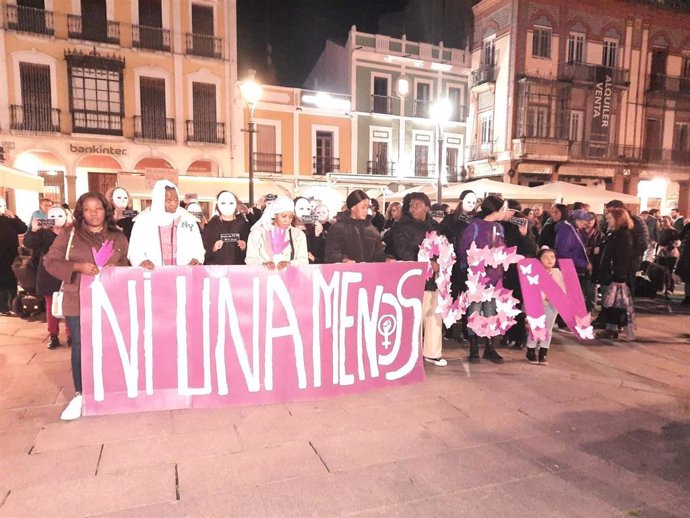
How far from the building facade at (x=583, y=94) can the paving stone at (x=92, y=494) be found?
24.0 m

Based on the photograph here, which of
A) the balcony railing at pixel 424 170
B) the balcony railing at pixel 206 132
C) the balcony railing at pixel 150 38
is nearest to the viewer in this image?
the balcony railing at pixel 150 38

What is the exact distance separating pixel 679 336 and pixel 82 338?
757 centimetres

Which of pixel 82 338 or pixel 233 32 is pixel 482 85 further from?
pixel 82 338

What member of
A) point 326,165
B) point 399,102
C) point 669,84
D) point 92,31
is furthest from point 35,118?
point 669,84

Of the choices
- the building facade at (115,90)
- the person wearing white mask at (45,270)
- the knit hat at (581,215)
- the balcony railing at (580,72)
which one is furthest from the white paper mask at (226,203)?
the balcony railing at (580,72)

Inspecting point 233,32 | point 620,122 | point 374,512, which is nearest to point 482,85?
point 620,122

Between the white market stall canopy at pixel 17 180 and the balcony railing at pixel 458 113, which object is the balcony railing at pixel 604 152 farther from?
the white market stall canopy at pixel 17 180

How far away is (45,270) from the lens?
18.8ft

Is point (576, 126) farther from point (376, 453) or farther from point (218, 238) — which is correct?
point (376, 453)

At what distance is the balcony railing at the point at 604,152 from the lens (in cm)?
2502

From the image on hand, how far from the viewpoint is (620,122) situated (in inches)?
1016

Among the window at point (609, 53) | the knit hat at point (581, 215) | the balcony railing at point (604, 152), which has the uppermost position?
the window at point (609, 53)

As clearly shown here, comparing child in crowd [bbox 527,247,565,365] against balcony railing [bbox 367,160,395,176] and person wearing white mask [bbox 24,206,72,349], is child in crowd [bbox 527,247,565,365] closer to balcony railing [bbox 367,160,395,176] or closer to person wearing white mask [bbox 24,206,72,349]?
person wearing white mask [bbox 24,206,72,349]

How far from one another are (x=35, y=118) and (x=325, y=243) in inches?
722
